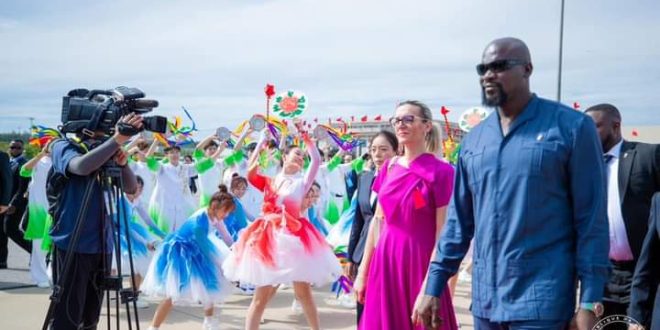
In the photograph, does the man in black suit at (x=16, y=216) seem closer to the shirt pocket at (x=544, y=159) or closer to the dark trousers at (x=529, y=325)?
the dark trousers at (x=529, y=325)

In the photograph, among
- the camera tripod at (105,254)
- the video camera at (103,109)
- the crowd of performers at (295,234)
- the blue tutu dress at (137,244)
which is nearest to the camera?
the camera tripod at (105,254)

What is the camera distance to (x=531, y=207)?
2.37 meters

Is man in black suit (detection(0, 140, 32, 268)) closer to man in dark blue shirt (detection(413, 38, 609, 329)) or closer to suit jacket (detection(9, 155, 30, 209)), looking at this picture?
suit jacket (detection(9, 155, 30, 209))

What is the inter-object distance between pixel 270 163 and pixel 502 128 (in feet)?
36.7

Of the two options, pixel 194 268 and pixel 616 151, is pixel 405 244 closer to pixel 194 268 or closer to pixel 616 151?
pixel 616 151

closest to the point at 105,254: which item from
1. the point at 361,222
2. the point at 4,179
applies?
the point at 361,222

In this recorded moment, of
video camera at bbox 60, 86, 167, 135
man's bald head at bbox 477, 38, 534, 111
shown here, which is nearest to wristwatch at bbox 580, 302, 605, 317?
man's bald head at bbox 477, 38, 534, 111

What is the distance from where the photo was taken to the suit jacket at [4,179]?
8.04 meters

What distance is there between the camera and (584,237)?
7.51 feet

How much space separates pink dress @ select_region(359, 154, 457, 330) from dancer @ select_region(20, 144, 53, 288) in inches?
230

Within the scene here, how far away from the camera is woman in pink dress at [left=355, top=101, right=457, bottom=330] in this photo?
3809mm

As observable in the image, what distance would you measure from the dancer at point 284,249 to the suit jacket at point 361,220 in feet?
1.95

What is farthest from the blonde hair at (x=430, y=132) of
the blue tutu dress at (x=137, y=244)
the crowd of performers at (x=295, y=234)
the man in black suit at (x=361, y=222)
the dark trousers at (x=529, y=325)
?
the blue tutu dress at (x=137, y=244)

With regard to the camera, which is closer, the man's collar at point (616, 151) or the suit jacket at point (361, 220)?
the man's collar at point (616, 151)
